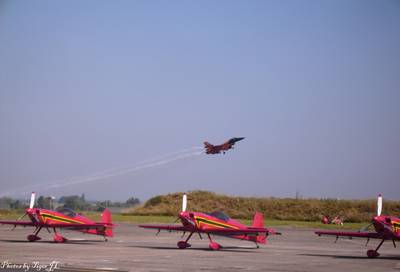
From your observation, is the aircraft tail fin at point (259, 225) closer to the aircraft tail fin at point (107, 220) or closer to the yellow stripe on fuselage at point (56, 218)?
the aircraft tail fin at point (107, 220)

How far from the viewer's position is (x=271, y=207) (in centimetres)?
7712

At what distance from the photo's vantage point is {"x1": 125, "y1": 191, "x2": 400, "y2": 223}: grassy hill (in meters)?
73.2

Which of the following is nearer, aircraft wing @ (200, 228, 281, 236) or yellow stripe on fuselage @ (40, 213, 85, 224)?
aircraft wing @ (200, 228, 281, 236)

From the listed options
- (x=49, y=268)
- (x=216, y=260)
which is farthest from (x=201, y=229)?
(x=49, y=268)

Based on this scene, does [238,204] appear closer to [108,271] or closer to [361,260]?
[361,260]

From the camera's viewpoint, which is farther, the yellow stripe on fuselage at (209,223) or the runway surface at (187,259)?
the yellow stripe on fuselage at (209,223)

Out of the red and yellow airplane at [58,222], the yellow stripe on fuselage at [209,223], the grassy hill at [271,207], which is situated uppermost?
the grassy hill at [271,207]

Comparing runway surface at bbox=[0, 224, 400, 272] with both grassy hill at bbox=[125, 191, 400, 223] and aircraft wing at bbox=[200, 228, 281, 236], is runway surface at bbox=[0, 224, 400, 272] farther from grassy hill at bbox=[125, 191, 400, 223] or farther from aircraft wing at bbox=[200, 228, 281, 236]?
grassy hill at bbox=[125, 191, 400, 223]

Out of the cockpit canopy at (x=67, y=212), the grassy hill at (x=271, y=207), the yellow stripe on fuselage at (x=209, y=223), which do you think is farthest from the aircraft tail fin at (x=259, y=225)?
the grassy hill at (x=271, y=207)

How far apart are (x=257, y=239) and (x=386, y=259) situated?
7379 millimetres

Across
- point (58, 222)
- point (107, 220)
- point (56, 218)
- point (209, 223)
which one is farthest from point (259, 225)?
point (56, 218)

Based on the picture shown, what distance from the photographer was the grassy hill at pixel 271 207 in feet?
240

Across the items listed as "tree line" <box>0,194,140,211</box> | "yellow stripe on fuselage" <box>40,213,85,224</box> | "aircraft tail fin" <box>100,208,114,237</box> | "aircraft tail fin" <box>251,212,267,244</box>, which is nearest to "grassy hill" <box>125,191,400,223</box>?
"tree line" <box>0,194,140,211</box>

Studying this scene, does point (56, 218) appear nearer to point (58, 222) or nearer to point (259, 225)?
point (58, 222)
